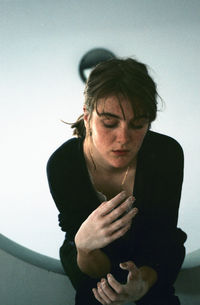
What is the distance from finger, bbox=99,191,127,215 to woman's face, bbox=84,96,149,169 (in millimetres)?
97

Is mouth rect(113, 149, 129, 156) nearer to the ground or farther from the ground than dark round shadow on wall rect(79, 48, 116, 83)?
nearer to the ground

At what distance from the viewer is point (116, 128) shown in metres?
0.68

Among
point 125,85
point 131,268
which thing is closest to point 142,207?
point 131,268

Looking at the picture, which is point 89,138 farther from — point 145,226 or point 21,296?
point 21,296

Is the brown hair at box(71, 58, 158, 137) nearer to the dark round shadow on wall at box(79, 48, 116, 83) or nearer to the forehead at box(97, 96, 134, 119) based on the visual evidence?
the forehead at box(97, 96, 134, 119)

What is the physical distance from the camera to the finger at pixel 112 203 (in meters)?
0.63

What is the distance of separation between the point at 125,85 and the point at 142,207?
1.00 feet

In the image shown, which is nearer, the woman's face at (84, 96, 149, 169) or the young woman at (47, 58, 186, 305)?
the woman's face at (84, 96, 149, 169)

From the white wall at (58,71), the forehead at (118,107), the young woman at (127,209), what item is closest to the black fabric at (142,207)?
the young woman at (127,209)

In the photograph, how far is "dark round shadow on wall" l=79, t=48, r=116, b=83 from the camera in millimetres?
847

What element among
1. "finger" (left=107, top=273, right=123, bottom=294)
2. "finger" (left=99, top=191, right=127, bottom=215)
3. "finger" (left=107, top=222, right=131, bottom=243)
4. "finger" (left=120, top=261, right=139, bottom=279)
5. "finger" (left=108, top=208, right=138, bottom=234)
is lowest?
"finger" (left=107, top=273, right=123, bottom=294)

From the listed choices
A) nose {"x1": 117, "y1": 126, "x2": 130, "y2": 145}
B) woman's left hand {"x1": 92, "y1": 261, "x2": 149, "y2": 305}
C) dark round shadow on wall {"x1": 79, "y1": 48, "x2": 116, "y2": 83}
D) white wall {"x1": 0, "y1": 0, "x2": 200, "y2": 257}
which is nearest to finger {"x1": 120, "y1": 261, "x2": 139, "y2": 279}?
woman's left hand {"x1": 92, "y1": 261, "x2": 149, "y2": 305}

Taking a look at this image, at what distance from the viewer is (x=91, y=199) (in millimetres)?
828

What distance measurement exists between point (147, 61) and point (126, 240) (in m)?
0.43
